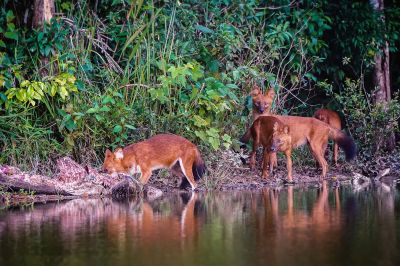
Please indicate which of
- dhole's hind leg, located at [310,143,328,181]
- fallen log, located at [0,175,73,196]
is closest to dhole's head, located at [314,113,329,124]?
dhole's hind leg, located at [310,143,328,181]

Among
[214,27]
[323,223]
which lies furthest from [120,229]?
[214,27]

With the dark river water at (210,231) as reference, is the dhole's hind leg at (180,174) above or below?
above

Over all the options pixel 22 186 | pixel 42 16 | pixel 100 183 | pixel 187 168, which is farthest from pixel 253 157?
pixel 22 186

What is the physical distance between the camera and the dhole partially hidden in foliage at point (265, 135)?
15.3 m

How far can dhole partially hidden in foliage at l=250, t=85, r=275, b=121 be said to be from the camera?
637 inches

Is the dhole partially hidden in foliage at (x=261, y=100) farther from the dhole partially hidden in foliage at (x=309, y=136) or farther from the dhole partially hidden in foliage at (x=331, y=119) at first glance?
the dhole partially hidden in foliage at (x=331, y=119)

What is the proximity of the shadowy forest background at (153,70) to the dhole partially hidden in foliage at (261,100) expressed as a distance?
239 millimetres

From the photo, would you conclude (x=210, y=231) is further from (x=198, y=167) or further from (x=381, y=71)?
(x=381, y=71)

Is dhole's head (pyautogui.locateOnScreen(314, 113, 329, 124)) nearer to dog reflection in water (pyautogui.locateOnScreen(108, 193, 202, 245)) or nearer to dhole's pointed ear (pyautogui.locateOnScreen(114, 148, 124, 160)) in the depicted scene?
dhole's pointed ear (pyautogui.locateOnScreen(114, 148, 124, 160))

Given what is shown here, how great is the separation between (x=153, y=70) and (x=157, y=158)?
7.67ft

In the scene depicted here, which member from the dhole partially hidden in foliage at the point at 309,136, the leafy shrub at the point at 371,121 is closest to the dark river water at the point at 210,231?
the dhole partially hidden in foliage at the point at 309,136

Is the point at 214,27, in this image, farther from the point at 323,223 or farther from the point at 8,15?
the point at 323,223

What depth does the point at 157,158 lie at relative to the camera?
43.1 ft

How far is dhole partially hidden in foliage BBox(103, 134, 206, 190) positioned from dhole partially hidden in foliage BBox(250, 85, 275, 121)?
2961 millimetres
